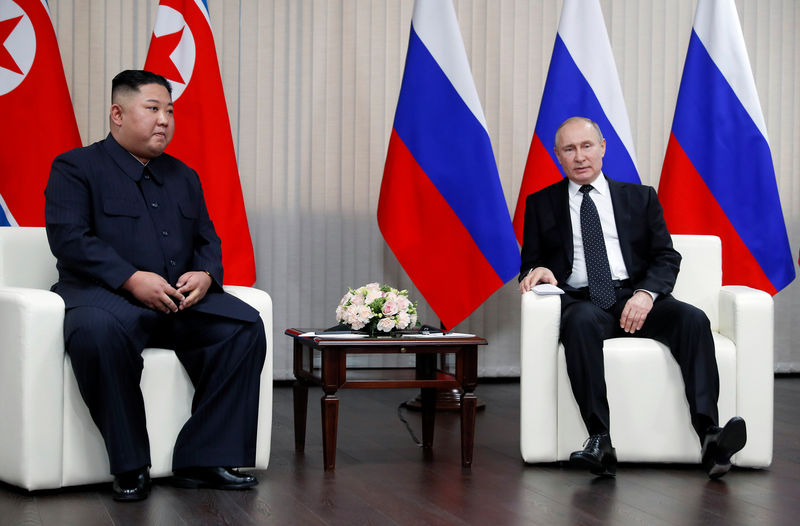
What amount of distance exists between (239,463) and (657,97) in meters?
3.66

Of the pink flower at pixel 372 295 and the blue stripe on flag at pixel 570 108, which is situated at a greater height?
the blue stripe on flag at pixel 570 108

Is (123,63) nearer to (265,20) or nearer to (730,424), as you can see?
(265,20)

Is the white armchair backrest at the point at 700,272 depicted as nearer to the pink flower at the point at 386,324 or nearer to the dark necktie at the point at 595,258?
the dark necktie at the point at 595,258

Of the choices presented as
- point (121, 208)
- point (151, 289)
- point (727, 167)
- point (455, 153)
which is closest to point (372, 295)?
point (151, 289)

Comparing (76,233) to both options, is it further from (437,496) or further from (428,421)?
(428,421)

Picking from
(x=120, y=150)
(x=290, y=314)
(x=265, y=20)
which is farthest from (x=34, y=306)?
(x=265, y=20)

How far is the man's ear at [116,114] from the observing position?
2.57 m

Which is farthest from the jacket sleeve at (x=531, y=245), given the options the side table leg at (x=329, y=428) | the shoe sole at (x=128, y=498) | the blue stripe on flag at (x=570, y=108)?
the shoe sole at (x=128, y=498)

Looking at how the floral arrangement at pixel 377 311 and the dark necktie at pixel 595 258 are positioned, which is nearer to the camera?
the floral arrangement at pixel 377 311

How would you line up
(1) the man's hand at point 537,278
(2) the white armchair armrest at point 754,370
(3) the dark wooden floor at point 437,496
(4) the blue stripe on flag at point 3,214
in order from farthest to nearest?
(4) the blue stripe on flag at point 3,214 < (1) the man's hand at point 537,278 < (2) the white armchair armrest at point 754,370 < (3) the dark wooden floor at point 437,496

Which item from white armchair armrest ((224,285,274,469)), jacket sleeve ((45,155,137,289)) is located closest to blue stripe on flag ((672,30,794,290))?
white armchair armrest ((224,285,274,469))

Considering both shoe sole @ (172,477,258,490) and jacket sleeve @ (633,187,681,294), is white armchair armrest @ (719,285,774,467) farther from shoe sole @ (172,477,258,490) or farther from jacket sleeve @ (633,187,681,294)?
shoe sole @ (172,477,258,490)

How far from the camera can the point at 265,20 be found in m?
4.57

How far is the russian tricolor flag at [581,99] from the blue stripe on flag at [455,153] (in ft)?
0.79
